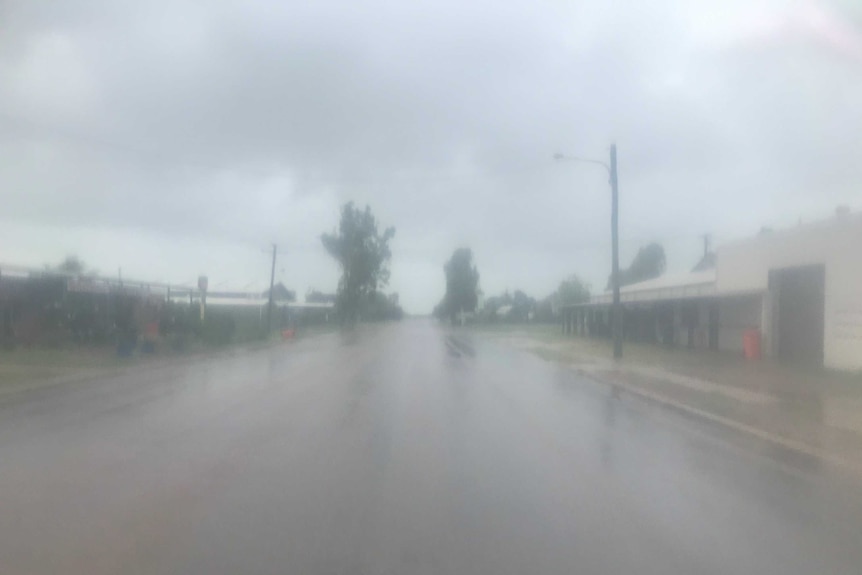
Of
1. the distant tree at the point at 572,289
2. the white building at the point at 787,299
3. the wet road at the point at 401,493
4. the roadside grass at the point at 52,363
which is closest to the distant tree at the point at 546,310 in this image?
the distant tree at the point at 572,289

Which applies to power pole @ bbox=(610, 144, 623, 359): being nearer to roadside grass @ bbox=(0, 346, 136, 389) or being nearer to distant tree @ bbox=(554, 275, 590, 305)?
roadside grass @ bbox=(0, 346, 136, 389)

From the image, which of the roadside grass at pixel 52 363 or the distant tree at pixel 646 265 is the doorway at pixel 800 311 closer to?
the roadside grass at pixel 52 363

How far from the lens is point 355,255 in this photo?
121m

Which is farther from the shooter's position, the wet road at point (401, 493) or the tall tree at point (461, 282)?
→ the tall tree at point (461, 282)

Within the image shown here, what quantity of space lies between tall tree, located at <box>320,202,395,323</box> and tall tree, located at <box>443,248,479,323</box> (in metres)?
41.3

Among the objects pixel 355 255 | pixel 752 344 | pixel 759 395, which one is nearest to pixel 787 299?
pixel 752 344

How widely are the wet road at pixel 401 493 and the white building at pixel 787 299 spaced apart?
12983mm

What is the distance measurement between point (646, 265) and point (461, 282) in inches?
1537

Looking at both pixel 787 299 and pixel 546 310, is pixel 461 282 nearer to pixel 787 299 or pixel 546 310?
pixel 546 310

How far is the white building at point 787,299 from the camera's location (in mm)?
28484

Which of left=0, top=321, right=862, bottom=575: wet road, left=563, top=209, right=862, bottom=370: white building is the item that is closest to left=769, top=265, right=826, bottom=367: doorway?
left=563, top=209, right=862, bottom=370: white building

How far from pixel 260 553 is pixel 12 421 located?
10.1 m

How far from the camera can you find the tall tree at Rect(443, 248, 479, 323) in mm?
165750

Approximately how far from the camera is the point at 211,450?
12383 millimetres
